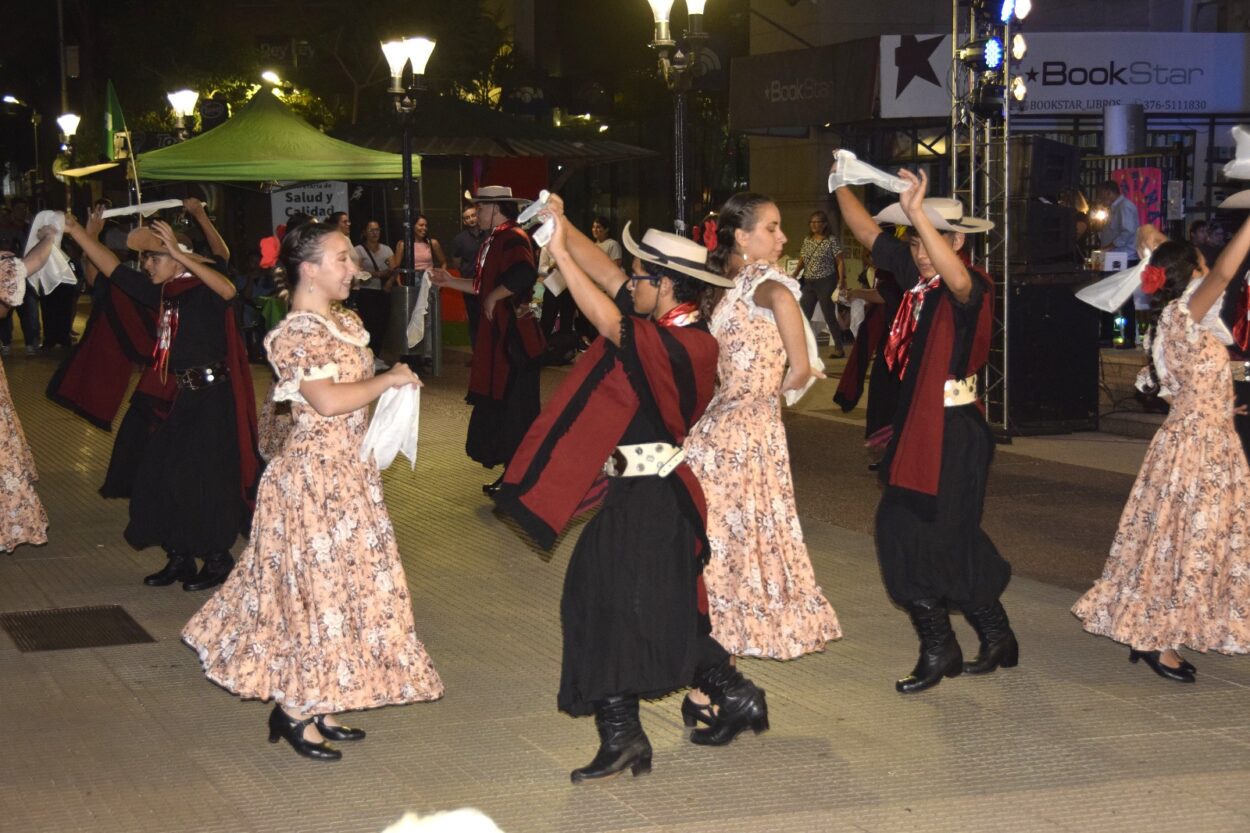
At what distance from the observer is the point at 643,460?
512 centimetres

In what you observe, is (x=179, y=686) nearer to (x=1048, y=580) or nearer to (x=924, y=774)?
(x=924, y=774)

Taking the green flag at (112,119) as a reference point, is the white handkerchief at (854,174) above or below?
below

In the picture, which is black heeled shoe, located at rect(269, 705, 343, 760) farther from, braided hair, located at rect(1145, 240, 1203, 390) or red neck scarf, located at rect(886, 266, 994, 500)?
braided hair, located at rect(1145, 240, 1203, 390)

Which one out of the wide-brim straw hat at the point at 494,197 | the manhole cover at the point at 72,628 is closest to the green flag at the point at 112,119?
the wide-brim straw hat at the point at 494,197

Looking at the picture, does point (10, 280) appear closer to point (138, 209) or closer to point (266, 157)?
point (138, 209)

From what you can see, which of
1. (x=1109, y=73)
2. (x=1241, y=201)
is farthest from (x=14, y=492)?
(x=1109, y=73)

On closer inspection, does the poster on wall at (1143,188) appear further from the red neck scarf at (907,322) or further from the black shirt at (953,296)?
the black shirt at (953,296)

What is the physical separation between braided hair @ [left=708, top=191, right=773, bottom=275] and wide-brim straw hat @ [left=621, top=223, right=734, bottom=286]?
74cm

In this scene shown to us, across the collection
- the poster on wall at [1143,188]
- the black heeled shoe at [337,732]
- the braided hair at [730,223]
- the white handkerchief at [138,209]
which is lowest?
the black heeled shoe at [337,732]

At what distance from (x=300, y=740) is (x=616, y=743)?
113 centimetres

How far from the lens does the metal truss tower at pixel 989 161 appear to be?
42.1 feet

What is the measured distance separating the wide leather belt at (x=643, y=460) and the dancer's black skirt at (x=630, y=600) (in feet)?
0.08

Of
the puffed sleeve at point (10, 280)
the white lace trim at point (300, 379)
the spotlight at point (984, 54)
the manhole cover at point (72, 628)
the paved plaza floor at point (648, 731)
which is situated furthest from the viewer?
the spotlight at point (984, 54)

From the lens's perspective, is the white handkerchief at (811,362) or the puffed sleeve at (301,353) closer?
the puffed sleeve at (301,353)
